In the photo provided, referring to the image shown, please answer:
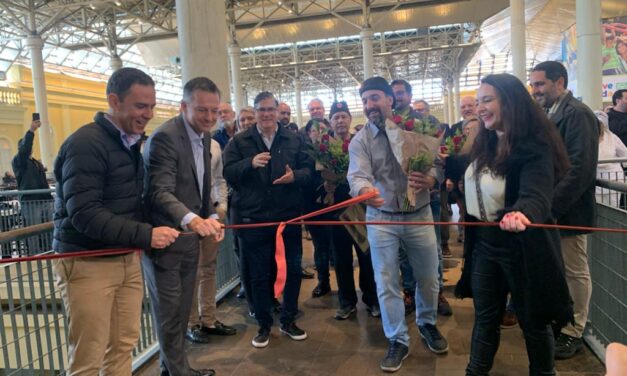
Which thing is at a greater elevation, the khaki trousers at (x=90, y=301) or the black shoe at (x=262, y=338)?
the khaki trousers at (x=90, y=301)

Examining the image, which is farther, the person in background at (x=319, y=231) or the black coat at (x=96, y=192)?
the person in background at (x=319, y=231)

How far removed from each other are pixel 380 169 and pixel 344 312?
149 cm

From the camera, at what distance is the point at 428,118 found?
337 centimetres

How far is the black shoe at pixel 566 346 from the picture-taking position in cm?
309

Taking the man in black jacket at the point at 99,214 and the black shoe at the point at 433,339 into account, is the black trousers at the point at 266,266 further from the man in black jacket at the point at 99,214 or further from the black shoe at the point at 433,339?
the man in black jacket at the point at 99,214

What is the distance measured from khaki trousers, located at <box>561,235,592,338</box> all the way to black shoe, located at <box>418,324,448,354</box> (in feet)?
2.75

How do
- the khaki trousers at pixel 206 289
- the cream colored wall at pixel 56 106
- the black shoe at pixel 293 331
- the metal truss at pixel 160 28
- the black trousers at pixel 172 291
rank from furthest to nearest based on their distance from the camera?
the cream colored wall at pixel 56 106 → the metal truss at pixel 160 28 → the khaki trousers at pixel 206 289 → the black shoe at pixel 293 331 → the black trousers at pixel 172 291

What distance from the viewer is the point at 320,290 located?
4.75m

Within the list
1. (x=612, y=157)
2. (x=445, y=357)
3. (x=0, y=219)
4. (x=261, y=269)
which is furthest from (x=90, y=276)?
(x=0, y=219)

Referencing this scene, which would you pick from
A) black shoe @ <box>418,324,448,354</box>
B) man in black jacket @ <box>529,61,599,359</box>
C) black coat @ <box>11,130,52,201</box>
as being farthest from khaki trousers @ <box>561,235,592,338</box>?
black coat @ <box>11,130,52,201</box>

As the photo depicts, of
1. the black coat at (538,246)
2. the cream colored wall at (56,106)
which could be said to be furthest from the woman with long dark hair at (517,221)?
the cream colored wall at (56,106)

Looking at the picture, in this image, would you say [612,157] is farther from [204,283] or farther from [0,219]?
[0,219]

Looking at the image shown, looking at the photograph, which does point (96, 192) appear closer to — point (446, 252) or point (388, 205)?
point (388, 205)

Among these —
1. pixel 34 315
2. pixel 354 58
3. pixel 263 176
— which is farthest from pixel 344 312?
pixel 354 58
